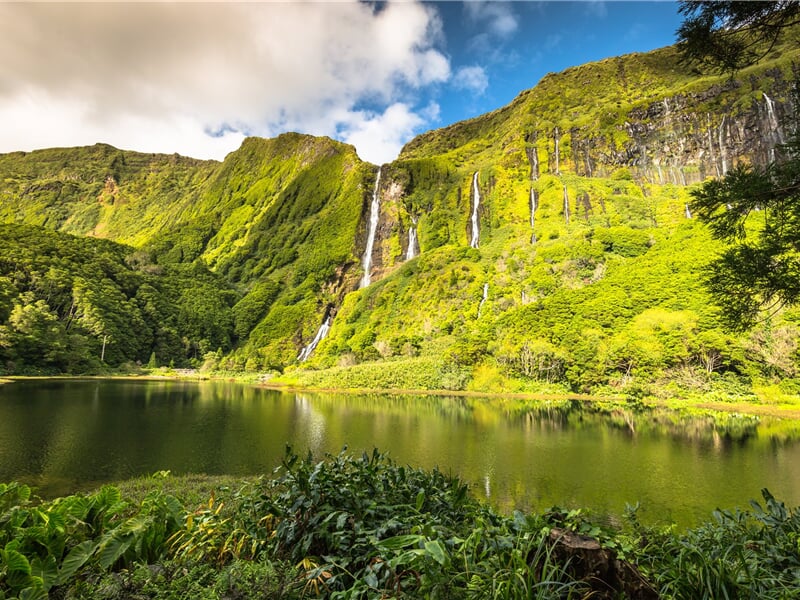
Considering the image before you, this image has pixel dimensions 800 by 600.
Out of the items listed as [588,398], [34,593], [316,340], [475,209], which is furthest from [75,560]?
[475,209]

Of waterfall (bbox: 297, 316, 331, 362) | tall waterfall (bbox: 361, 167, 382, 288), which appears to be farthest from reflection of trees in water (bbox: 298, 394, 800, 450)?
tall waterfall (bbox: 361, 167, 382, 288)

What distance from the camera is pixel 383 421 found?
30141 mm

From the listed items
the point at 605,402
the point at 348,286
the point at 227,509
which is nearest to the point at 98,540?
the point at 227,509

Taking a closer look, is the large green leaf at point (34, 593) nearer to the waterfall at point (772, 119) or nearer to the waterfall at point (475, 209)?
the waterfall at point (475, 209)

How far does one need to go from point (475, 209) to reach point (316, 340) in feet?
190

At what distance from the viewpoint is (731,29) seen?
8.01 meters

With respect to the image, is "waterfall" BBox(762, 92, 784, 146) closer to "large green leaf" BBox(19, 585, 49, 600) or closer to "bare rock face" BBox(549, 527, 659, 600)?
"bare rock face" BBox(549, 527, 659, 600)

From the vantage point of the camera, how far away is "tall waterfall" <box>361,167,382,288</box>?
115 m

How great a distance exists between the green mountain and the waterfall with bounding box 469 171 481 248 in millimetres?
616

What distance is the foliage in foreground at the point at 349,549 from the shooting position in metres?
2.93

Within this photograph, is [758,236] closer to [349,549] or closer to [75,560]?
[349,549]

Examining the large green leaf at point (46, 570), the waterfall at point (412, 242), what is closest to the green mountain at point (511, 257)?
the waterfall at point (412, 242)

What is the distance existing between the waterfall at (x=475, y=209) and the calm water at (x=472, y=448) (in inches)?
3011

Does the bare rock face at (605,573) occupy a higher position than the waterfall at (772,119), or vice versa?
the waterfall at (772,119)
